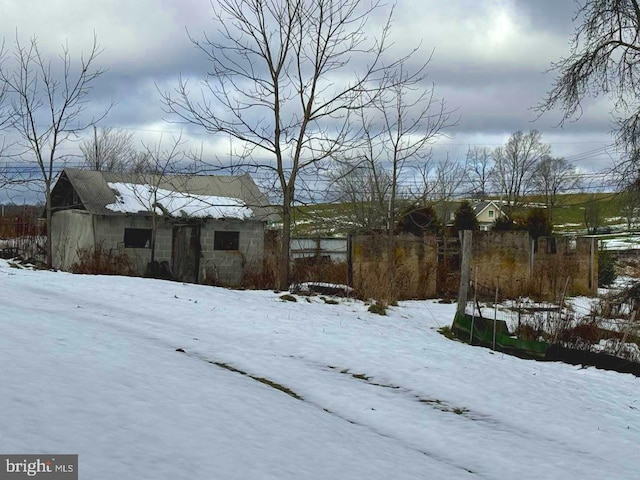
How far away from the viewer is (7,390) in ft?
15.6

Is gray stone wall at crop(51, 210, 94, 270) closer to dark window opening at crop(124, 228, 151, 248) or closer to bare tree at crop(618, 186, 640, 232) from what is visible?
dark window opening at crop(124, 228, 151, 248)

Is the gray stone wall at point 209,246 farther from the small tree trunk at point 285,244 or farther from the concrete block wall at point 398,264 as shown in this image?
the small tree trunk at point 285,244

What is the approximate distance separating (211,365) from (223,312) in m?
4.46

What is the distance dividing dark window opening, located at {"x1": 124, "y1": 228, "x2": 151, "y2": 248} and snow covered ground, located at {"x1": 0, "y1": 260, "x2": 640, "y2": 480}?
1115cm

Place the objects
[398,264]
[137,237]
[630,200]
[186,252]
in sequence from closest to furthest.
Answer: [630,200], [398,264], [137,237], [186,252]

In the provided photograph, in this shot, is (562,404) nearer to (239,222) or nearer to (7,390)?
(7,390)

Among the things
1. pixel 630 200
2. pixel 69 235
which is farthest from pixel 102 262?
pixel 630 200

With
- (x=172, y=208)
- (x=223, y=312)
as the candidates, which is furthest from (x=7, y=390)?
(x=172, y=208)

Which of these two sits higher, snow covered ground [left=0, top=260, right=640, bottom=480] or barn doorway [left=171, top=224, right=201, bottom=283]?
barn doorway [left=171, top=224, right=201, bottom=283]

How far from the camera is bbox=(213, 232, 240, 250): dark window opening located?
77.2 ft

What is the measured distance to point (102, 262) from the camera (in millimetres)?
20469

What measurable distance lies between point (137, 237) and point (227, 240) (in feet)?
10.7

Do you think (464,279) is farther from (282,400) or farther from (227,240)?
(227,240)

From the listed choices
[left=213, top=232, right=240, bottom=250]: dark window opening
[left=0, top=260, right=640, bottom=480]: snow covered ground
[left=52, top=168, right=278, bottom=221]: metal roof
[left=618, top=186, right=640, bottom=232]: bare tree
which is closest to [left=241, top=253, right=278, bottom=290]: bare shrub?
[left=213, top=232, right=240, bottom=250]: dark window opening
